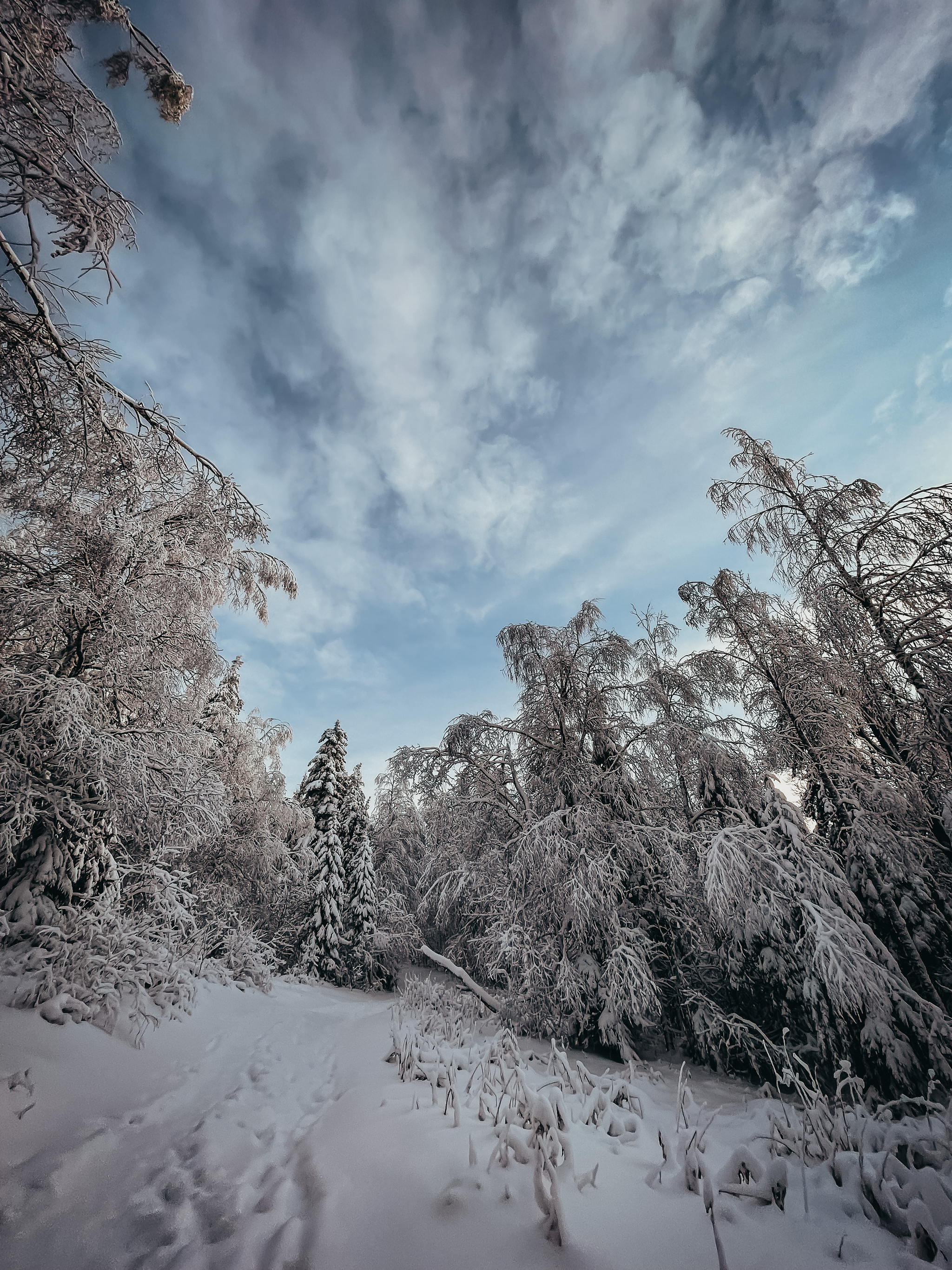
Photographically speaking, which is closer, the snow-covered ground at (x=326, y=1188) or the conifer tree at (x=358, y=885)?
the snow-covered ground at (x=326, y=1188)

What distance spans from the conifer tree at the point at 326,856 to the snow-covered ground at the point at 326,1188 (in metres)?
14.1

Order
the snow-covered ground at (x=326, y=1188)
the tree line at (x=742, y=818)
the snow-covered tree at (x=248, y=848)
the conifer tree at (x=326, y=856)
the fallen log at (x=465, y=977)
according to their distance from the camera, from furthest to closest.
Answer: the conifer tree at (x=326, y=856), the snow-covered tree at (x=248, y=848), the fallen log at (x=465, y=977), the tree line at (x=742, y=818), the snow-covered ground at (x=326, y=1188)

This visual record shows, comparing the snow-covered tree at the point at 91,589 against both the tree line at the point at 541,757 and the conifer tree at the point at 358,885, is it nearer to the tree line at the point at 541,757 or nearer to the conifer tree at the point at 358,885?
the tree line at the point at 541,757

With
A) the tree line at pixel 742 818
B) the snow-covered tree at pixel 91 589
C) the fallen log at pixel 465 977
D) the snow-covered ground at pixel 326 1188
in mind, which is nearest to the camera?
the snow-covered ground at pixel 326 1188

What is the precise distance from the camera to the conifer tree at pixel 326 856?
18297 millimetres

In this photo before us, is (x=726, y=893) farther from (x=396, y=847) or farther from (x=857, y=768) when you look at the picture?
(x=396, y=847)

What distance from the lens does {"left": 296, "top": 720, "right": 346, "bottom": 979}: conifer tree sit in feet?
60.0

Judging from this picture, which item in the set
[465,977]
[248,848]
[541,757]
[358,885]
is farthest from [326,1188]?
[358,885]

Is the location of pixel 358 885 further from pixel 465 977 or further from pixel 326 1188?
pixel 326 1188

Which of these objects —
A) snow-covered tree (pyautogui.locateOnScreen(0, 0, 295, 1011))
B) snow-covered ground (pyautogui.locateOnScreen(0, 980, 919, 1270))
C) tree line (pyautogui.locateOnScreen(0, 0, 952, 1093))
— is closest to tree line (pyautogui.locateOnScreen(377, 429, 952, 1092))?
tree line (pyautogui.locateOnScreen(0, 0, 952, 1093))

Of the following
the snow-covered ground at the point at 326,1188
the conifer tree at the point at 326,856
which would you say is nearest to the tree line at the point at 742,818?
the snow-covered ground at the point at 326,1188

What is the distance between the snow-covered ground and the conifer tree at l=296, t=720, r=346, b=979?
14111mm

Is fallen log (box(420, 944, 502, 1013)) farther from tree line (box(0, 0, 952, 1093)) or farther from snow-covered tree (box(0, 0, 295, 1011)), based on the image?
snow-covered tree (box(0, 0, 295, 1011))

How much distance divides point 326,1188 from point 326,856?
18393 millimetres
